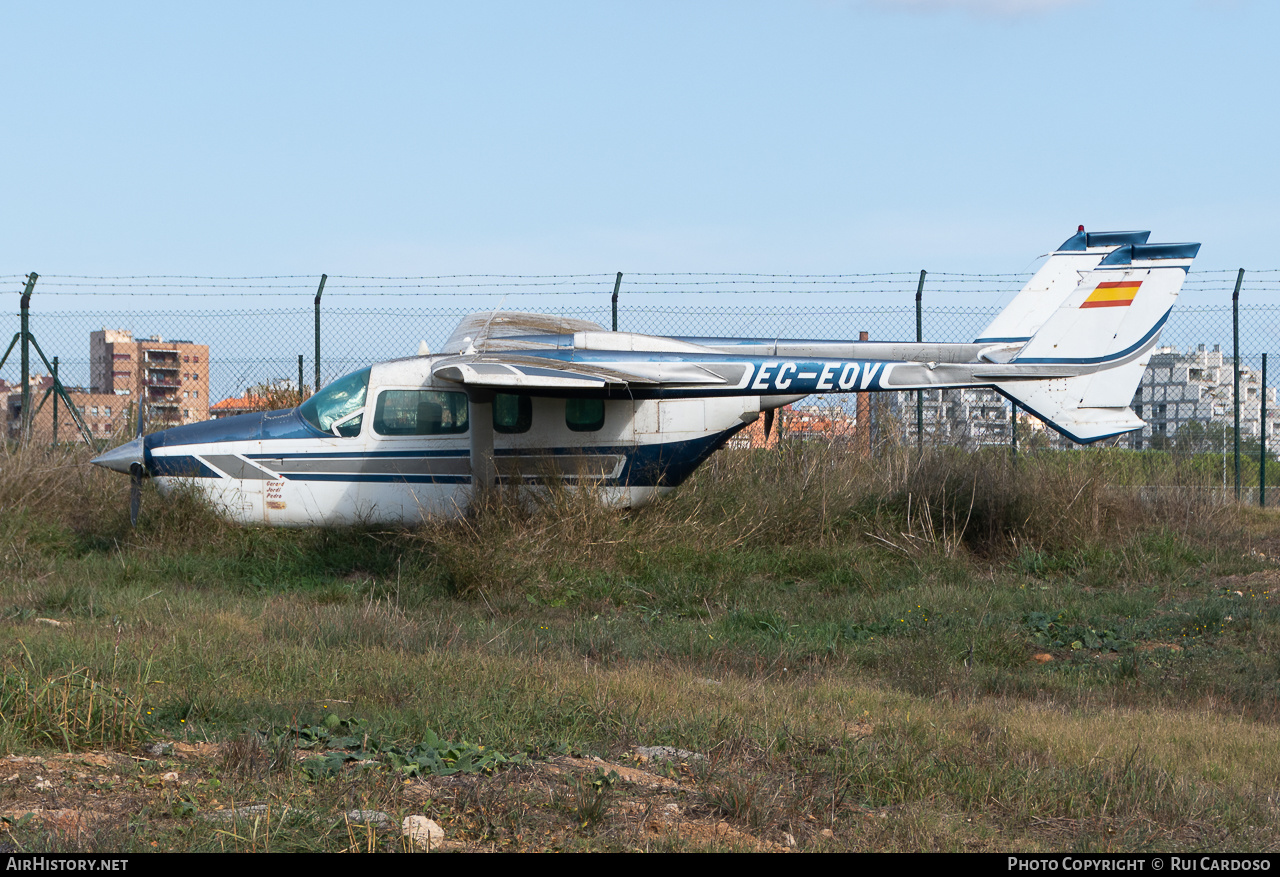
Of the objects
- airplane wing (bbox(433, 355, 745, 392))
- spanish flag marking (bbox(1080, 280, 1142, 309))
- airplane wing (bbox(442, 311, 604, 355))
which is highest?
spanish flag marking (bbox(1080, 280, 1142, 309))

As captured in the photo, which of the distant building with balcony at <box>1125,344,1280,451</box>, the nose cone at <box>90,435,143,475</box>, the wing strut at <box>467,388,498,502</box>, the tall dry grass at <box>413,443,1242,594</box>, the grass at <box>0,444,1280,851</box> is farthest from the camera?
the distant building with balcony at <box>1125,344,1280,451</box>

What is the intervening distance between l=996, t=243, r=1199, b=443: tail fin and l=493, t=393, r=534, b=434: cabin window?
5.25 m

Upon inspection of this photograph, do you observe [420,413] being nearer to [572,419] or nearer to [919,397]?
[572,419]

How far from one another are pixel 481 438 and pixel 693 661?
468cm

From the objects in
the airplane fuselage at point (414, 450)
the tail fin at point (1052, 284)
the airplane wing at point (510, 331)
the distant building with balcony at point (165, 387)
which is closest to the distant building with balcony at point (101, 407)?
the distant building with balcony at point (165, 387)

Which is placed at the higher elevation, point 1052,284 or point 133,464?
point 1052,284

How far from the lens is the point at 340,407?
37.9ft

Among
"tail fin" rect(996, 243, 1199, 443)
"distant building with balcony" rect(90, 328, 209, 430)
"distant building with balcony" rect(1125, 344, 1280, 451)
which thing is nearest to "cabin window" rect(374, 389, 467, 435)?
"distant building with balcony" rect(90, 328, 209, 430)

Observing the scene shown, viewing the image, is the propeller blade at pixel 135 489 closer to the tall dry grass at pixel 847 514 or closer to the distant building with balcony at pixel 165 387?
the distant building with balcony at pixel 165 387

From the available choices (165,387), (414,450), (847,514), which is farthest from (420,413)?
(165,387)

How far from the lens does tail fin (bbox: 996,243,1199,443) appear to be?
11.5 metres

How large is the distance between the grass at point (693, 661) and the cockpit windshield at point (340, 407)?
119cm

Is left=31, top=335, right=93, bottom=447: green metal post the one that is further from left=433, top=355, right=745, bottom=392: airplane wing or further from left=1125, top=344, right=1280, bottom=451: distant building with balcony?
left=1125, top=344, right=1280, bottom=451: distant building with balcony

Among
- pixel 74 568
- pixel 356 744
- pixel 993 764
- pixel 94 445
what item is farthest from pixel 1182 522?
pixel 94 445
